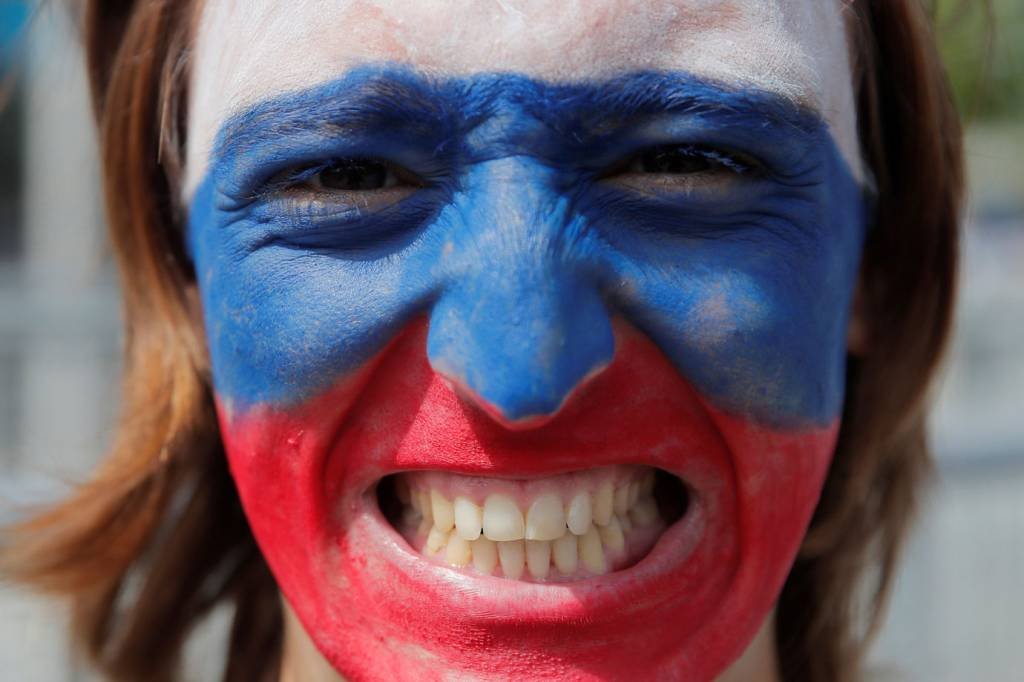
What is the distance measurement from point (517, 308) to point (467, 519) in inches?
11.2

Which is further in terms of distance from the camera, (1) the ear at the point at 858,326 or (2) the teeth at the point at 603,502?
(1) the ear at the point at 858,326

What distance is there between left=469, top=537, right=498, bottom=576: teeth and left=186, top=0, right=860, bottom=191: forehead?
542 mm

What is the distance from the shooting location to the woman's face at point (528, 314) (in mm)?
1317

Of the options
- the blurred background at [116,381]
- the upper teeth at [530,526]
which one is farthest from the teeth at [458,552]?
the blurred background at [116,381]

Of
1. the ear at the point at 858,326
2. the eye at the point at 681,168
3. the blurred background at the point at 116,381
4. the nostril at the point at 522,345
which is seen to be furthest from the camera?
the blurred background at the point at 116,381

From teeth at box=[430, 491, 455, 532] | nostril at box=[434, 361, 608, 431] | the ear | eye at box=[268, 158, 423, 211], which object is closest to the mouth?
teeth at box=[430, 491, 455, 532]

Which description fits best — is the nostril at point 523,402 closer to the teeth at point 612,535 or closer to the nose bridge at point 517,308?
the nose bridge at point 517,308

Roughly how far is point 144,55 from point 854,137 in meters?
0.97

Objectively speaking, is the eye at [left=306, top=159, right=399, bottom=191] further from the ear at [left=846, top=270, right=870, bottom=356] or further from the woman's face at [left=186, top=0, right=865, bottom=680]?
the ear at [left=846, top=270, right=870, bottom=356]

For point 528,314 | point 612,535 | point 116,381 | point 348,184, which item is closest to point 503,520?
point 612,535

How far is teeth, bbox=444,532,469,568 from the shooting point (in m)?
1.43

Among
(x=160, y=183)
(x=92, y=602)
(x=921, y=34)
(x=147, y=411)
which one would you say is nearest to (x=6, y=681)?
(x=92, y=602)

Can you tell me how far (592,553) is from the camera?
144cm

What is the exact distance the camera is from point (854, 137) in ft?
5.09
